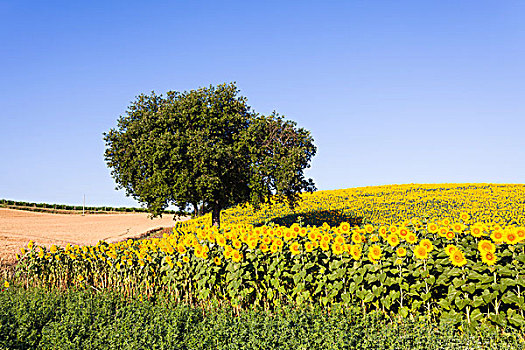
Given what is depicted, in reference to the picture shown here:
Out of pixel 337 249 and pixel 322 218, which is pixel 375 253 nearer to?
pixel 337 249

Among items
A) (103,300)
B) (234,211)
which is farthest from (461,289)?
(234,211)

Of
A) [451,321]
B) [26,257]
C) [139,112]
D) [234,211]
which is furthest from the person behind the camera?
[234,211]

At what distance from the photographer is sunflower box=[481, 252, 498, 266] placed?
531 centimetres

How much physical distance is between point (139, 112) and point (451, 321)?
21.1 metres

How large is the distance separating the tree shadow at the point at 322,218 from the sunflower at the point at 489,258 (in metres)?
18.6

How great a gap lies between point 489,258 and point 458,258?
358mm

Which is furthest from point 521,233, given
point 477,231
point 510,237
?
point 477,231

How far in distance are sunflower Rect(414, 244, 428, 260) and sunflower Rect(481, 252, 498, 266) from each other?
0.70 metres

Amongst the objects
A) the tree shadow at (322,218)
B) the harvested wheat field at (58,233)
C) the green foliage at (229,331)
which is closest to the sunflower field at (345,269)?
the green foliage at (229,331)

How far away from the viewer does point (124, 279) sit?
8.90 m

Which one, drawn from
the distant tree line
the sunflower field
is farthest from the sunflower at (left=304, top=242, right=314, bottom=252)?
the distant tree line

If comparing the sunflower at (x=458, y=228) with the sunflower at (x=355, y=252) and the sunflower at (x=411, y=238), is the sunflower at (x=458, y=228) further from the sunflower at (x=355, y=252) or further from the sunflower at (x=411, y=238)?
the sunflower at (x=355, y=252)

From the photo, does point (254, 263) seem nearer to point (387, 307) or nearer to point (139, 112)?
point (387, 307)

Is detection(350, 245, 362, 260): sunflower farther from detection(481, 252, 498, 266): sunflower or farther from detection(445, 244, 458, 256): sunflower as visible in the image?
detection(481, 252, 498, 266): sunflower
